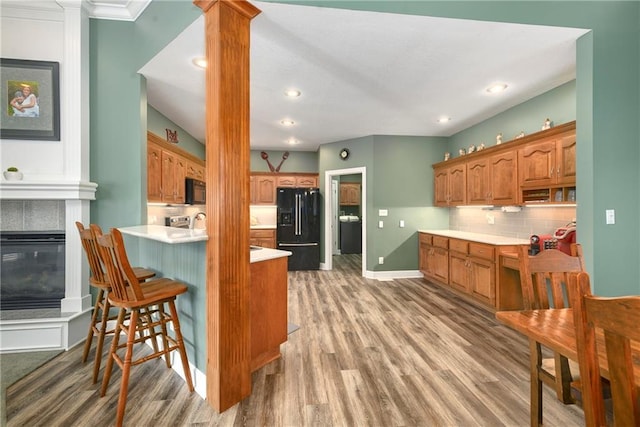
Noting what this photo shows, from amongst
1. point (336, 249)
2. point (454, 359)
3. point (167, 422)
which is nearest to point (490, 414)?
point (454, 359)

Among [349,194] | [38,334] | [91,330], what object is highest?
[349,194]

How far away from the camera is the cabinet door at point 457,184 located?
4.35 m

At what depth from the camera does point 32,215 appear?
259cm

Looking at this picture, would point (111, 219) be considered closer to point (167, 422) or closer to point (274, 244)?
point (167, 422)

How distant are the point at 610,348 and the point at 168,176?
4.26 m

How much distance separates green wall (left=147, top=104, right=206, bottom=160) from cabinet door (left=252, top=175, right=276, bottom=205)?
4.57ft

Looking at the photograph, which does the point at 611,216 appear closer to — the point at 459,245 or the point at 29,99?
the point at 459,245

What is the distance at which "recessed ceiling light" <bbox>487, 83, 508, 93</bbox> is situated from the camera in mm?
3119

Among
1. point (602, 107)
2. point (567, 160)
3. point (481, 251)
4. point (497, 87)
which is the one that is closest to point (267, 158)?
point (497, 87)

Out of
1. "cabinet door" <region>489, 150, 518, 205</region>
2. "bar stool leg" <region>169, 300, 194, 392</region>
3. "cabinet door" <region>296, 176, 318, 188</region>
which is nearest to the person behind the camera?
"bar stool leg" <region>169, 300, 194, 392</region>

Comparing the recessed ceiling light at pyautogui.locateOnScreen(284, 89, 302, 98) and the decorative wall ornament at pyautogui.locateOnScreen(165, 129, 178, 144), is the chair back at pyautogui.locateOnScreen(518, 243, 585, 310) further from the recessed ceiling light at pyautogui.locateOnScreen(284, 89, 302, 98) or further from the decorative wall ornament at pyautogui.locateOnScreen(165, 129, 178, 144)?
the decorative wall ornament at pyautogui.locateOnScreen(165, 129, 178, 144)

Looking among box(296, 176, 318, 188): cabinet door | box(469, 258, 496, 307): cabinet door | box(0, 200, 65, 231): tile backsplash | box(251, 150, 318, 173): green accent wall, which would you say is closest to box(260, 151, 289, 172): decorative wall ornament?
box(251, 150, 318, 173): green accent wall

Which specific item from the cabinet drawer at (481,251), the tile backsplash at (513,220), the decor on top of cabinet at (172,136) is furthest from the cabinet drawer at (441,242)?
the decor on top of cabinet at (172,136)

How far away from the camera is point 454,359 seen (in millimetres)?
2338
